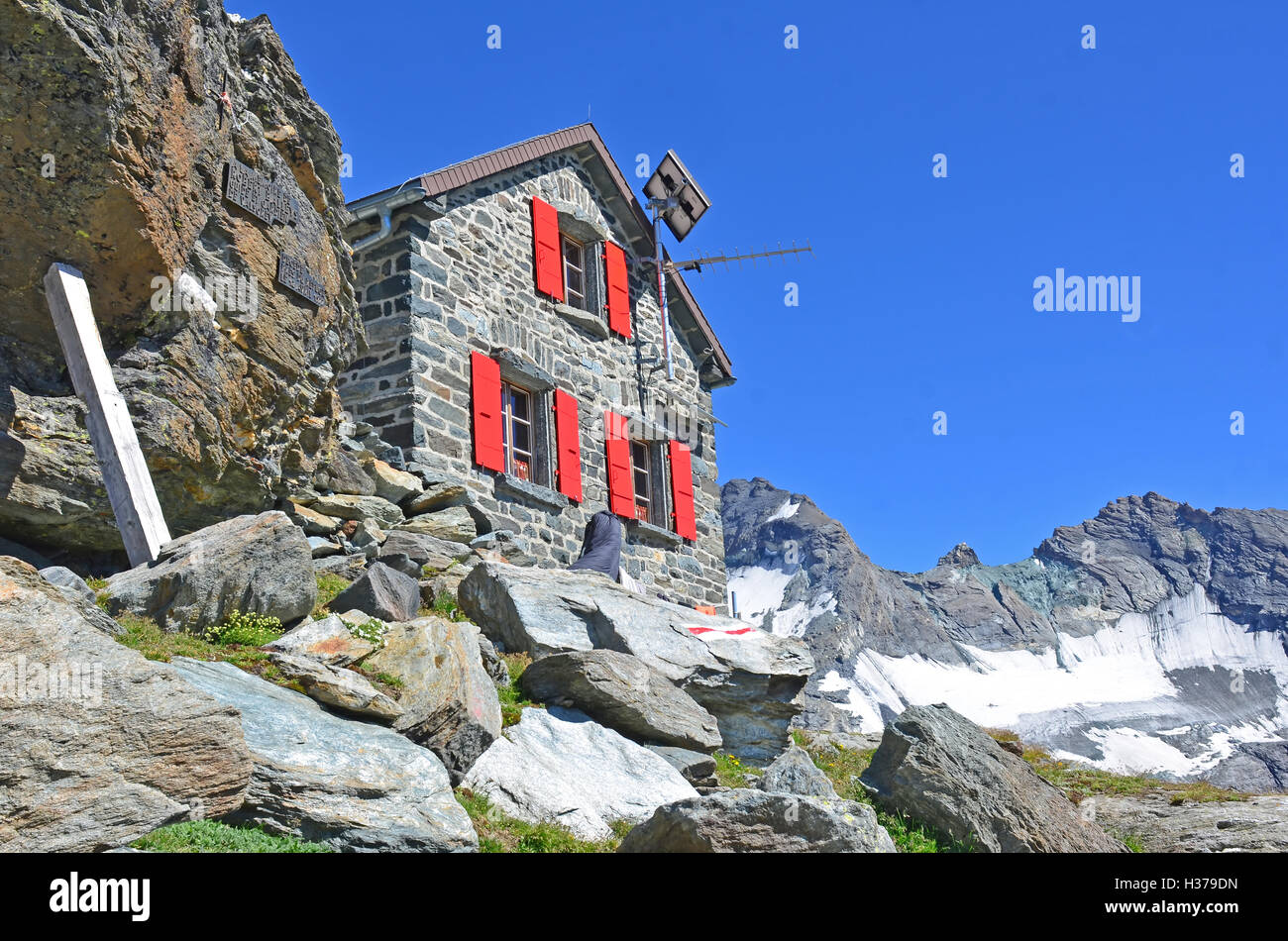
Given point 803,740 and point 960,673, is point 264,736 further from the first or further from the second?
point 960,673

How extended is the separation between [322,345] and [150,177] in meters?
2.46

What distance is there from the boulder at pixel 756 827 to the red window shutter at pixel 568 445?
968 cm

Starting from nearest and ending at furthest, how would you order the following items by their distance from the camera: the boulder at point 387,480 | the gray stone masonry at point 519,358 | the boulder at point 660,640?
the boulder at point 660,640 → the boulder at point 387,480 → the gray stone masonry at point 519,358

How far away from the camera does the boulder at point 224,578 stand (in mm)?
6852

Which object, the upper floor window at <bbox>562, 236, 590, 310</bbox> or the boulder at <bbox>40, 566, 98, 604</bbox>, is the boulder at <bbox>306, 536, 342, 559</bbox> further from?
the upper floor window at <bbox>562, 236, 590, 310</bbox>

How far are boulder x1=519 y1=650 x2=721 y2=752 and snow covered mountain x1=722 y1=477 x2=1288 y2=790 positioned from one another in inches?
2301

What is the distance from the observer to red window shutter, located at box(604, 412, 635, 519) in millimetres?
15750

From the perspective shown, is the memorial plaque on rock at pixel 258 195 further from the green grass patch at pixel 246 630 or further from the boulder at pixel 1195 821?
the boulder at pixel 1195 821

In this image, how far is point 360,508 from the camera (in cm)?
1073

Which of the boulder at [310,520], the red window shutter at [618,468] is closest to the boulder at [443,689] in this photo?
the boulder at [310,520]

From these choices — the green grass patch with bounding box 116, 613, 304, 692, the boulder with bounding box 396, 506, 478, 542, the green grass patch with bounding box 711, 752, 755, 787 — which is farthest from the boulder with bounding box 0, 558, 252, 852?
the boulder with bounding box 396, 506, 478, 542

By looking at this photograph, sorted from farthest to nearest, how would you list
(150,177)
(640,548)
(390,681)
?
(640,548) → (150,177) → (390,681)

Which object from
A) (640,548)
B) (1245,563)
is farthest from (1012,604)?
(640,548)

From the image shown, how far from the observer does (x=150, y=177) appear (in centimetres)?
789
